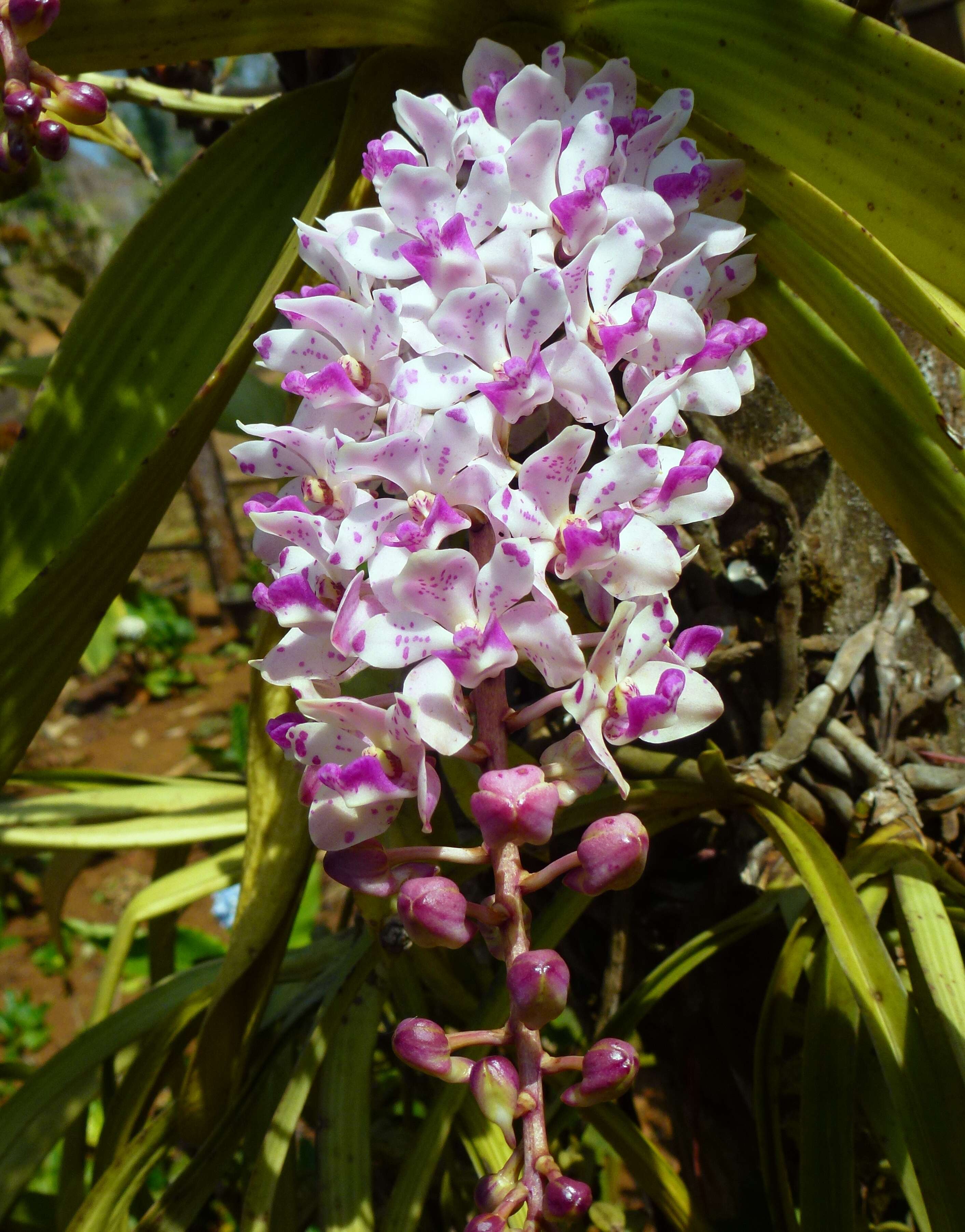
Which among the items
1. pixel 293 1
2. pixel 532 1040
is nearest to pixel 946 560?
pixel 532 1040

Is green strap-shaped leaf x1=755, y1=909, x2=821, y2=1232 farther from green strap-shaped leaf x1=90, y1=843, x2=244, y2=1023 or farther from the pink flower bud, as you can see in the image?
green strap-shaped leaf x1=90, y1=843, x2=244, y2=1023

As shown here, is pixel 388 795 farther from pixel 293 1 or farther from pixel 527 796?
pixel 293 1

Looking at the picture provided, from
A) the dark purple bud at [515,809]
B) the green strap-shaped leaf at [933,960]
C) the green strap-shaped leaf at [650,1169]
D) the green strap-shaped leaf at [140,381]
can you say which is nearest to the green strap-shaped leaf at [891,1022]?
the green strap-shaped leaf at [933,960]

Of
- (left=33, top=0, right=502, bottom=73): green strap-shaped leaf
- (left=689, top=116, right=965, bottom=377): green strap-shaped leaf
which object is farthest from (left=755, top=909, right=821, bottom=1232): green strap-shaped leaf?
(left=33, top=0, right=502, bottom=73): green strap-shaped leaf

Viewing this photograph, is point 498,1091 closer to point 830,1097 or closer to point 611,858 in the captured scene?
point 611,858

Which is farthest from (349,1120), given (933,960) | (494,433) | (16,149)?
(16,149)

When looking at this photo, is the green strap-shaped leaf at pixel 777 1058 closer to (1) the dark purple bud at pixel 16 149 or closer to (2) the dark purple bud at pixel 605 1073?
(2) the dark purple bud at pixel 605 1073
